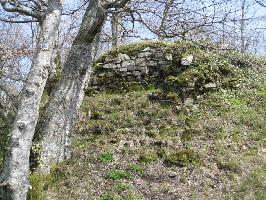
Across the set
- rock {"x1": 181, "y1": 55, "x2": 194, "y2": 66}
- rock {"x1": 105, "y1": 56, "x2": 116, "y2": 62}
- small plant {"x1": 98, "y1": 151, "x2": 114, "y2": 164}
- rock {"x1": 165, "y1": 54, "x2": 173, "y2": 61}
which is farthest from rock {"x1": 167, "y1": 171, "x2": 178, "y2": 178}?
rock {"x1": 105, "y1": 56, "x2": 116, "y2": 62}

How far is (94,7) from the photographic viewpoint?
7773 millimetres

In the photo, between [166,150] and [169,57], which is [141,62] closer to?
[169,57]

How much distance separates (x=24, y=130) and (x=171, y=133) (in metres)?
4.29

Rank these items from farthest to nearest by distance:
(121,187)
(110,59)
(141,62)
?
(110,59), (141,62), (121,187)

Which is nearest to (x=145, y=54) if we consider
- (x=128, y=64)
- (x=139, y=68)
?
(x=139, y=68)

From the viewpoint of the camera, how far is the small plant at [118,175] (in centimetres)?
753

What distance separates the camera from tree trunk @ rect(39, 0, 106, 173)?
7.36 metres

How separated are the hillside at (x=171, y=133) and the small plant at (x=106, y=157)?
0.07 ft

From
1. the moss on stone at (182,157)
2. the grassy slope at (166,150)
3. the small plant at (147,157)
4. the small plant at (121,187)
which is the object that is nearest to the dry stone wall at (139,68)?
the grassy slope at (166,150)

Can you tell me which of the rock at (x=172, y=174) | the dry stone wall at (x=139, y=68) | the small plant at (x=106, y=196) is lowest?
the small plant at (x=106, y=196)

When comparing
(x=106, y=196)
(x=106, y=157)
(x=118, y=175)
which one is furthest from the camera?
(x=106, y=157)

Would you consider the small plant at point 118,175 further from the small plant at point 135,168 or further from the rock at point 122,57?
the rock at point 122,57

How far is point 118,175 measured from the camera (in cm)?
757

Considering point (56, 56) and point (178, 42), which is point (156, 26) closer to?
point (178, 42)
